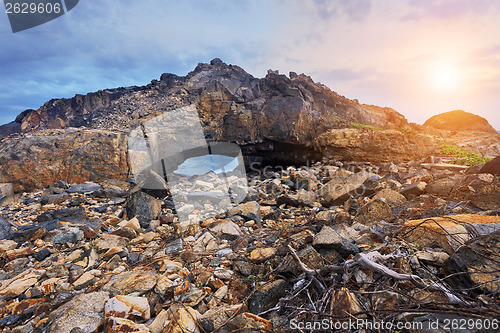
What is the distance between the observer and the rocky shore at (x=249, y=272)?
1.55 meters

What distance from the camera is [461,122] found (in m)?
22.5

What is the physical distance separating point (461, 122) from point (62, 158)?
33.9 meters

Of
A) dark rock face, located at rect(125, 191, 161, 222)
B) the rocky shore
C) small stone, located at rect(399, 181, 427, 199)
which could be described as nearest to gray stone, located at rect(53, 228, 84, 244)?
the rocky shore

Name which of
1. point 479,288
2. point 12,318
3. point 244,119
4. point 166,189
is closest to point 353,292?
point 479,288

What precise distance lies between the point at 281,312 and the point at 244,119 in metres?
12.6

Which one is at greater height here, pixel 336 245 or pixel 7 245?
pixel 336 245

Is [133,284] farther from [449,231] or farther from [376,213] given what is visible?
[376,213]

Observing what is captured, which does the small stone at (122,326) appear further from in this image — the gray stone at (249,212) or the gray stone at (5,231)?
the gray stone at (5,231)

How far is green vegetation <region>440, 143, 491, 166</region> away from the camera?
7.45 metres

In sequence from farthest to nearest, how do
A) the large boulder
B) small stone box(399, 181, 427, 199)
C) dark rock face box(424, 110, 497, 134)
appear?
dark rock face box(424, 110, 497, 134)
the large boulder
small stone box(399, 181, 427, 199)

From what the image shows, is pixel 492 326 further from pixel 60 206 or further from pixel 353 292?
pixel 60 206

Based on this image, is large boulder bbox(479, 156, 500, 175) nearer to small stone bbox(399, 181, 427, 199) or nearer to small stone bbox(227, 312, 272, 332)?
small stone bbox(399, 181, 427, 199)

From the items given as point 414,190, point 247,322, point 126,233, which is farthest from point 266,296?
point 414,190

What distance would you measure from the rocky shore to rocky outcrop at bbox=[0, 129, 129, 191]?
9.74 feet
